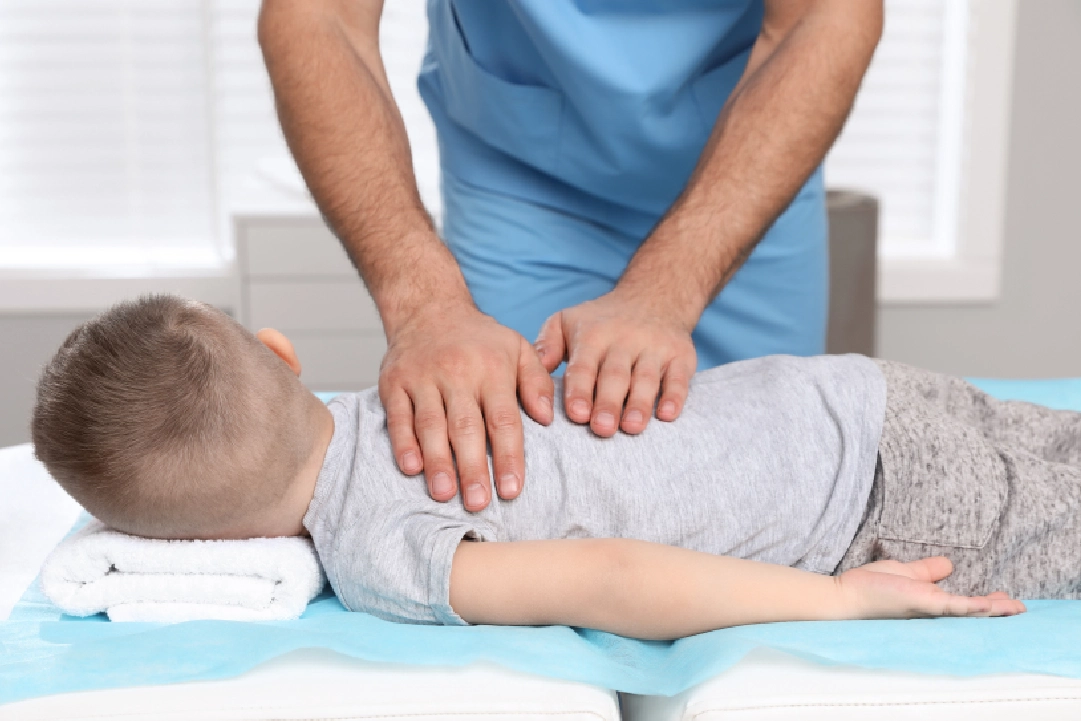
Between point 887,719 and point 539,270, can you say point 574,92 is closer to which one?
point 539,270

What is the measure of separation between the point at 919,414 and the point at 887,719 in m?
0.41

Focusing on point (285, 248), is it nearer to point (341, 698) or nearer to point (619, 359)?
point (619, 359)

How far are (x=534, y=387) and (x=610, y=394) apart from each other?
0.26ft

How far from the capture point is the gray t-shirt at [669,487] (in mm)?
998

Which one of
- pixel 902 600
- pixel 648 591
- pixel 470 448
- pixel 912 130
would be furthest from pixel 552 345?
pixel 912 130

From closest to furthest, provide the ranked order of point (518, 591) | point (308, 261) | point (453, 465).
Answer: point (518, 591), point (453, 465), point (308, 261)

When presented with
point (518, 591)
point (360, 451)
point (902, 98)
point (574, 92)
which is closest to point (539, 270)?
point (574, 92)

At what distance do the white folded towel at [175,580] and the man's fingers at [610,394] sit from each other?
327 millimetres

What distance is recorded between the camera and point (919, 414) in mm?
1100

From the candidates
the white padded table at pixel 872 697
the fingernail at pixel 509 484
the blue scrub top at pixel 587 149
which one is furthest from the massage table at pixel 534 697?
the blue scrub top at pixel 587 149

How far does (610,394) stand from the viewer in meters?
1.06

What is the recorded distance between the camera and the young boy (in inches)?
36.1

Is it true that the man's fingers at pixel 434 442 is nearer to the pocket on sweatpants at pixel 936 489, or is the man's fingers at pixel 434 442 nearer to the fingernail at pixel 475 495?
the fingernail at pixel 475 495

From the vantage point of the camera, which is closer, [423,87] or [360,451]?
[360,451]
